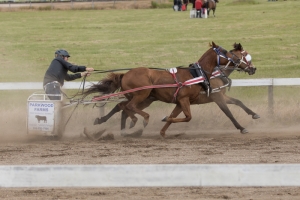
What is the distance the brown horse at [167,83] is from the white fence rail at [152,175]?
7200 mm

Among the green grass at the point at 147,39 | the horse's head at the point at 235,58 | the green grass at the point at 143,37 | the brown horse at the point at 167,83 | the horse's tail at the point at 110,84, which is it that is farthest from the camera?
the green grass at the point at 143,37

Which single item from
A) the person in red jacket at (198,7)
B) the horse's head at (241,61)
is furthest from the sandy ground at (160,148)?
the person in red jacket at (198,7)

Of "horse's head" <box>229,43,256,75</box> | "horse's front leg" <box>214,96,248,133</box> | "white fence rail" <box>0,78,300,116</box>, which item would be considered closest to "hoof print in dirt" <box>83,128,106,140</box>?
"white fence rail" <box>0,78,300,116</box>

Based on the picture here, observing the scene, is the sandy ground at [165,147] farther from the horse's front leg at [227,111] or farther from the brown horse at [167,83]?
the brown horse at [167,83]

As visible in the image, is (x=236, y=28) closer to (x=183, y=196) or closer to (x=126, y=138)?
(x=126, y=138)

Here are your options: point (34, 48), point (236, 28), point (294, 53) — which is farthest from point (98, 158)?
point (236, 28)

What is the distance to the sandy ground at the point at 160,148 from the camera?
7.89 m

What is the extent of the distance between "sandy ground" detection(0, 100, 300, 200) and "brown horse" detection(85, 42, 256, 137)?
0.59 m

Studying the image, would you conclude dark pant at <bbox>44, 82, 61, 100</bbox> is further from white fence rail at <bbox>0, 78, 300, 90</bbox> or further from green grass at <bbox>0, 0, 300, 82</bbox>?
green grass at <bbox>0, 0, 300, 82</bbox>

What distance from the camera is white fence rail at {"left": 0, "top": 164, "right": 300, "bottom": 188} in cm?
539

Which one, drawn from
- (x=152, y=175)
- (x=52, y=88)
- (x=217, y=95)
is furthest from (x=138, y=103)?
(x=152, y=175)

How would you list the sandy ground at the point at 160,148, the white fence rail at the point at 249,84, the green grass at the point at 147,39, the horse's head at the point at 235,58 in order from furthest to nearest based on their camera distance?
the green grass at the point at 147,39
the white fence rail at the point at 249,84
the horse's head at the point at 235,58
the sandy ground at the point at 160,148

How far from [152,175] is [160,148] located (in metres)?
5.84

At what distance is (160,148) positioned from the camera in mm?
11281
